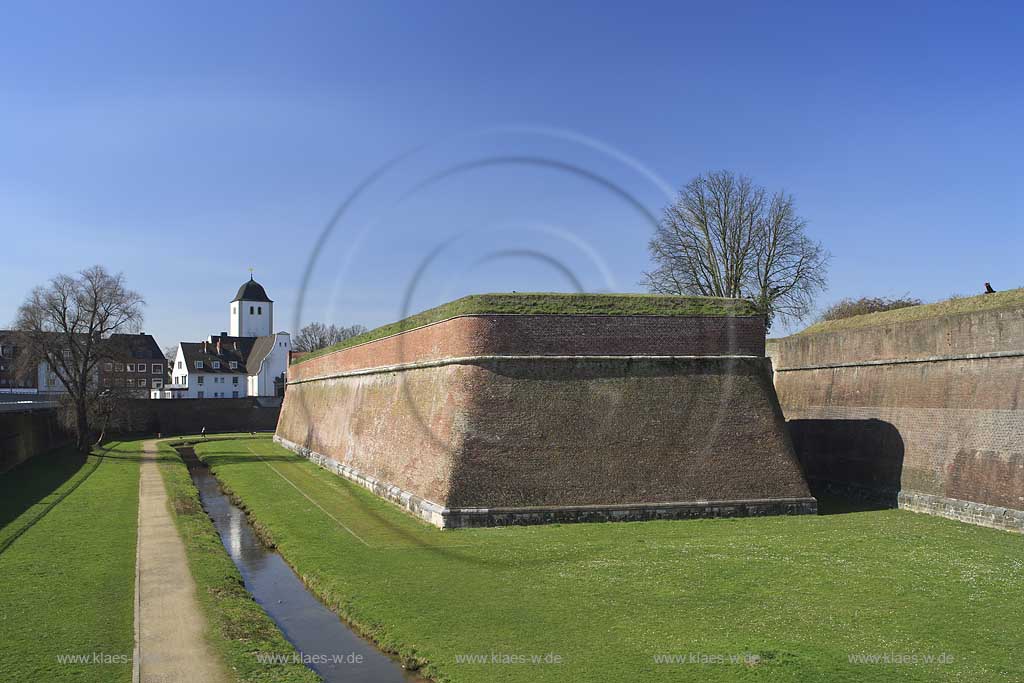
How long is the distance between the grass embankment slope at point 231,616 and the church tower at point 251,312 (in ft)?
272

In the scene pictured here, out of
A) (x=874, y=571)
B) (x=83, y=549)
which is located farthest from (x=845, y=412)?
(x=83, y=549)

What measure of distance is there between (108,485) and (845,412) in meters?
27.3

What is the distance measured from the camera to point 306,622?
14.3 meters

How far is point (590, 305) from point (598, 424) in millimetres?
3395

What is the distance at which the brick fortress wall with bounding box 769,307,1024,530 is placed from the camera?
20.5 metres

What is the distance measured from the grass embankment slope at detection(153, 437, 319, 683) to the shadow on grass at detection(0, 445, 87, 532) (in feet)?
17.4

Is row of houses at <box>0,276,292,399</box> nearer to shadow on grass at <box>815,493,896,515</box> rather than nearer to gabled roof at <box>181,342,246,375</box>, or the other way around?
gabled roof at <box>181,342,246,375</box>

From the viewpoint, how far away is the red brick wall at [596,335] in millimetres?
22156
